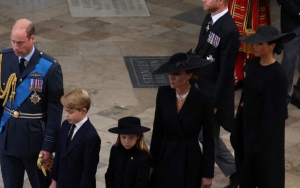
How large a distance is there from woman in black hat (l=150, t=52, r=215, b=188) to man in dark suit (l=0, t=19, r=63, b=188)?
0.89m

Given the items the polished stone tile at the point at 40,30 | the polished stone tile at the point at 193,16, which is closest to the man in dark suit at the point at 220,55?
the polished stone tile at the point at 40,30

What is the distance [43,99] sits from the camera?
7.21 meters

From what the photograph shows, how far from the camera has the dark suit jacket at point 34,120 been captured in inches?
282

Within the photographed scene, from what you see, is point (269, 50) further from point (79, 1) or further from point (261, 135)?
point (79, 1)

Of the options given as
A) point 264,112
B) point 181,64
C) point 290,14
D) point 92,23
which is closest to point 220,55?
point 264,112

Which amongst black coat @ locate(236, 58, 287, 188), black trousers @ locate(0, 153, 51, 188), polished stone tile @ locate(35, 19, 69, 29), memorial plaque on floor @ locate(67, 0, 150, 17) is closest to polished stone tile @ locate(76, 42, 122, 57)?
polished stone tile @ locate(35, 19, 69, 29)

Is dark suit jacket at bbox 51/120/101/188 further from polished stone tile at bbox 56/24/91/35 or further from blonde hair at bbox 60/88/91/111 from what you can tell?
polished stone tile at bbox 56/24/91/35

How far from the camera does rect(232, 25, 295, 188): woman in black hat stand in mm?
7082

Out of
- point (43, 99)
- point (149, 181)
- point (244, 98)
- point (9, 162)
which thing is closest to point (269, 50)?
point (244, 98)

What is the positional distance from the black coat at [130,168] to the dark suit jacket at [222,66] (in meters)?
1.24

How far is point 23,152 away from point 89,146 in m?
0.73

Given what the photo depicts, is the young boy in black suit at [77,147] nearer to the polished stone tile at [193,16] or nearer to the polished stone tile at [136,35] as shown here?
the polished stone tile at [136,35]

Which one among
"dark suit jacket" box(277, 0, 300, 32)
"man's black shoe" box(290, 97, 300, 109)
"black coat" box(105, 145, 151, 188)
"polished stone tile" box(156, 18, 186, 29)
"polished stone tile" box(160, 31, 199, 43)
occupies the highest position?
"dark suit jacket" box(277, 0, 300, 32)

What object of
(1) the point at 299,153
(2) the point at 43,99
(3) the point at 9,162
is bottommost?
(1) the point at 299,153
